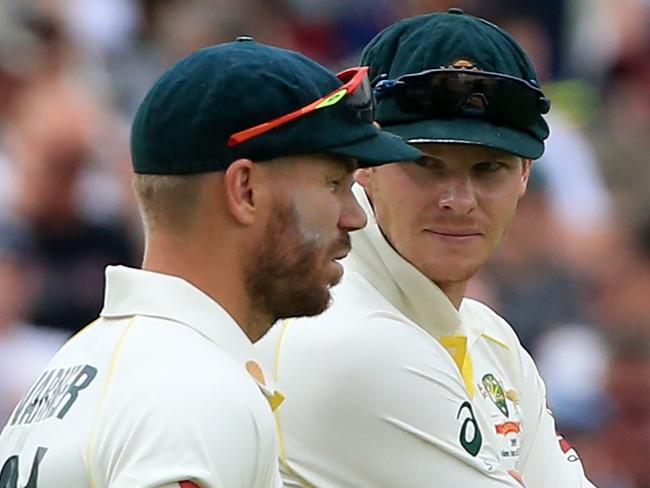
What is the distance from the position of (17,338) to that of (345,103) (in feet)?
11.3

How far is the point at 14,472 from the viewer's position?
2.38m

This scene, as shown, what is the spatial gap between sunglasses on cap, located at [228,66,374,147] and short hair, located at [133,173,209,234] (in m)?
0.08

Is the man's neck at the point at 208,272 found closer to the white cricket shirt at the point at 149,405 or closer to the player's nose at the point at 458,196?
the white cricket shirt at the point at 149,405

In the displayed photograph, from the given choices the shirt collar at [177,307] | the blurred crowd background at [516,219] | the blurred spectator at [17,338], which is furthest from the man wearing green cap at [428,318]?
the blurred crowd background at [516,219]

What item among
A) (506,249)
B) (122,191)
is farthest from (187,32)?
(506,249)

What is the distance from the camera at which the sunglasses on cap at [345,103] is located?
2.46 m

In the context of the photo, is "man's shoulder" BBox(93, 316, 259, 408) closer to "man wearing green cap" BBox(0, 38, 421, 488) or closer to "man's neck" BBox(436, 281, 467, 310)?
"man wearing green cap" BBox(0, 38, 421, 488)

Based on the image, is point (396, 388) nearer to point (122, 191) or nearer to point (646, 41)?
point (122, 191)

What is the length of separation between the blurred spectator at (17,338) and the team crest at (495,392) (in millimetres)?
2660

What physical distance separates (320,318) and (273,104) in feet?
1.86

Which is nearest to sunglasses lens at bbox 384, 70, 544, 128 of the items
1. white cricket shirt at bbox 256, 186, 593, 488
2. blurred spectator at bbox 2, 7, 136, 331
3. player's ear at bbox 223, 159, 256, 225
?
white cricket shirt at bbox 256, 186, 593, 488

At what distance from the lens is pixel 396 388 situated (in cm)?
288

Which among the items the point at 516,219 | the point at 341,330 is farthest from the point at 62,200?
the point at 341,330

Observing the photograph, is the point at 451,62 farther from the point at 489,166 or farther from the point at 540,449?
the point at 540,449
